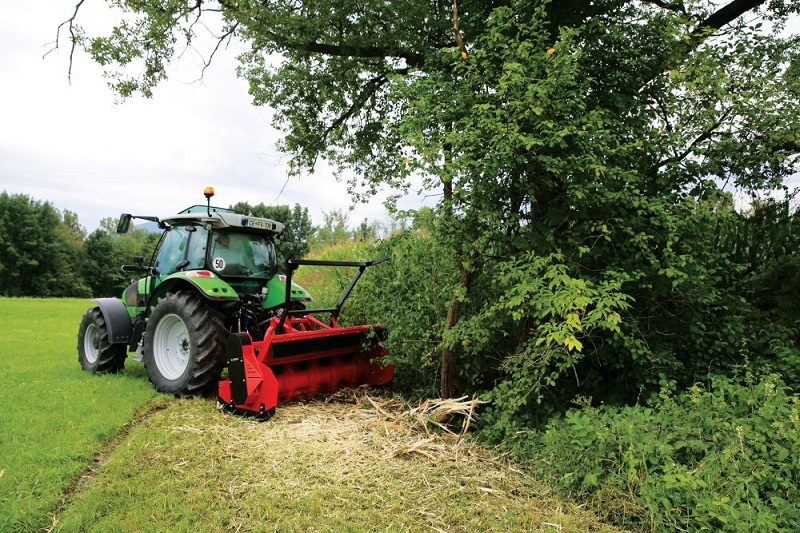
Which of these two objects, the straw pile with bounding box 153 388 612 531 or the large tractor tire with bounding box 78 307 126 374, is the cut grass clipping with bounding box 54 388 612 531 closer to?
the straw pile with bounding box 153 388 612 531

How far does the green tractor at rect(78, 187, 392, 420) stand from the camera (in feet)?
17.9

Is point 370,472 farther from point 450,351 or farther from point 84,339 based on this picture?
point 84,339

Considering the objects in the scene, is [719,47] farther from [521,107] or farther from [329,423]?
[329,423]

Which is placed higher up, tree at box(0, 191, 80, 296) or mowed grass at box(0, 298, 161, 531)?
tree at box(0, 191, 80, 296)

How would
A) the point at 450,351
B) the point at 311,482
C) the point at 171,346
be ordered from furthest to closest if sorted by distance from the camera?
1. the point at 171,346
2. the point at 450,351
3. the point at 311,482

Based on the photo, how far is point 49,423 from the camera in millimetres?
5035

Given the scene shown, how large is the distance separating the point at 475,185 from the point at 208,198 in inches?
140

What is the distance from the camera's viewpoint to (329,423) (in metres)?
5.14

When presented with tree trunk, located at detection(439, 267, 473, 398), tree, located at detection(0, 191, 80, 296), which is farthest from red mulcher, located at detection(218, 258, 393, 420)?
tree, located at detection(0, 191, 80, 296)

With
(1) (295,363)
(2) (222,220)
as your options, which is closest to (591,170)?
(1) (295,363)

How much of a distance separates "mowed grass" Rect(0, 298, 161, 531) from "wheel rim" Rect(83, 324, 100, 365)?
0.90ft

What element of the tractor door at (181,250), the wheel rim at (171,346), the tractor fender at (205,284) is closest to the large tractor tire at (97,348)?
the tractor door at (181,250)

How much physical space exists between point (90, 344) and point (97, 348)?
15.2 inches

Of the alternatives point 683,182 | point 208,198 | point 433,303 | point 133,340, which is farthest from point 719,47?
point 133,340
